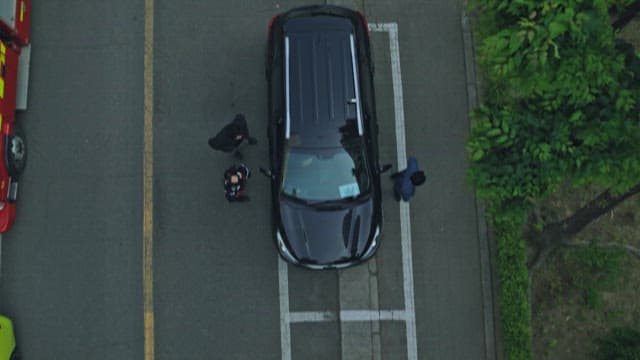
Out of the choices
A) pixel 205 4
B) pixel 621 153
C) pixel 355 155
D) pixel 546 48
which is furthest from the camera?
pixel 205 4

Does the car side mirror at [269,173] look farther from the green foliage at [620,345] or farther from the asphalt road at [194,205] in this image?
the green foliage at [620,345]

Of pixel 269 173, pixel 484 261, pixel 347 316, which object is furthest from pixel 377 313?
pixel 269 173

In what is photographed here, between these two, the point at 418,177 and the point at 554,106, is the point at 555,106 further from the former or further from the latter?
the point at 418,177

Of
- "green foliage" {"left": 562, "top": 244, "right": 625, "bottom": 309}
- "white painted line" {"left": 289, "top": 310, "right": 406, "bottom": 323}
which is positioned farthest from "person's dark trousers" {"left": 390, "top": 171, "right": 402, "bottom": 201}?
"green foliage" {"left": 562, "top": 244, "right": 625, "bottom": 309}

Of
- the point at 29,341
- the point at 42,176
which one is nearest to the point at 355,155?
the point at 42,176

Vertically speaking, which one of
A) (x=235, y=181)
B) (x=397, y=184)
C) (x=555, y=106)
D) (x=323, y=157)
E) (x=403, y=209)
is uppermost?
(x=555, y=106)

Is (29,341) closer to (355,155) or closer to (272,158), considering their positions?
(272,158)
